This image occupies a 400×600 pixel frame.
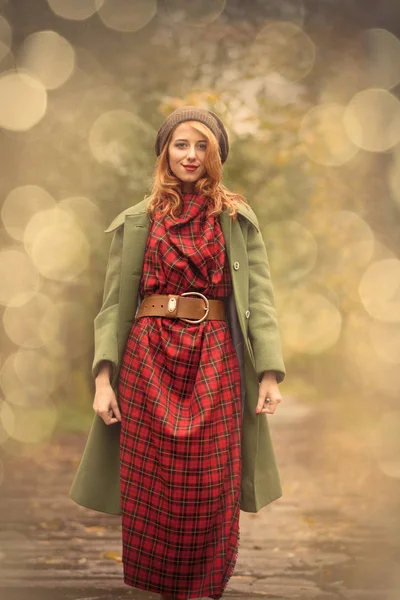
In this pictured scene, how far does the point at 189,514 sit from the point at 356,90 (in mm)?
2400

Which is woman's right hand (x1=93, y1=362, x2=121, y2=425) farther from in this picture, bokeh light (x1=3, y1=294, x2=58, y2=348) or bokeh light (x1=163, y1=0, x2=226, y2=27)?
bokeh light (x1=163, y1=0, x2=226, y2=27)

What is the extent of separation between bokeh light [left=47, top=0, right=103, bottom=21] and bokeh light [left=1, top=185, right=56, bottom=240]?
855 millimetres

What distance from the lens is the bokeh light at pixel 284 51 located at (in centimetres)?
362

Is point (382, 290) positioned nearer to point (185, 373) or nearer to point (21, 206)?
point (21, 206)

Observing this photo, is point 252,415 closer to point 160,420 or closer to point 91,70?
point 160,420

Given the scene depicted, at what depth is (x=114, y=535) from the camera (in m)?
3.41

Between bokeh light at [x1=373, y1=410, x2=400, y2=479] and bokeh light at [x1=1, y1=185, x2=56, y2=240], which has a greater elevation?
bokeh light at [x1=1, y1=185, x2=56, y2=240]

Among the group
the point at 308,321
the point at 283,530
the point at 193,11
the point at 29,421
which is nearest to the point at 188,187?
the point at 193,11

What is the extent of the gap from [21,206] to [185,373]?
6.43ft

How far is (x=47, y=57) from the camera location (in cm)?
361

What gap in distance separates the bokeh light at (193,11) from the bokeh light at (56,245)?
1129 millimetres

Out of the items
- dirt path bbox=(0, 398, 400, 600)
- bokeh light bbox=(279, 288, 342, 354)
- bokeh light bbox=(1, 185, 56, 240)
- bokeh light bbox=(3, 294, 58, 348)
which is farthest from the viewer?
bokeh light bbox=(279, 288, 342, 354)

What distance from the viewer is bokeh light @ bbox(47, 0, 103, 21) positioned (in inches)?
137

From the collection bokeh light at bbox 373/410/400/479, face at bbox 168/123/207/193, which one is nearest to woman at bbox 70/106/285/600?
face at bbox 168/123/207/193
